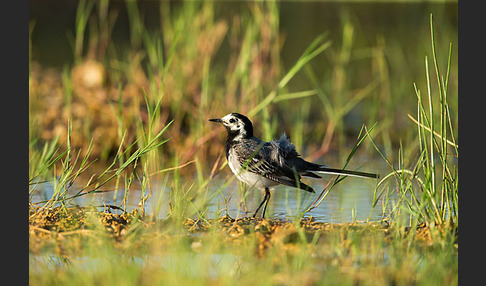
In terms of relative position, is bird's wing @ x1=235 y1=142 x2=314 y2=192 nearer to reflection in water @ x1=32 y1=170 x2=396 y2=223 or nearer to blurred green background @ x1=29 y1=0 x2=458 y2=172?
reflection in water @ x1=32 y1=170 x2=396 y2=223

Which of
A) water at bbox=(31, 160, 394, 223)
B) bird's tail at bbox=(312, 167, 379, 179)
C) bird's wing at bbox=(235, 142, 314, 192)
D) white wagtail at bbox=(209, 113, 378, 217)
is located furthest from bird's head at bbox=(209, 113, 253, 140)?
bird's tail at bbox=(312, 167, 379, 179)

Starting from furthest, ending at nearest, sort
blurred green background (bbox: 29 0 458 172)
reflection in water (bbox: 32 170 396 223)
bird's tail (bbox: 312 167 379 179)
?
blurred green background (bbox: 29 0 458 172)
reflection in water (bbox: 32 170 396 223)
bird's tail (bbox: 312 167 379 179)

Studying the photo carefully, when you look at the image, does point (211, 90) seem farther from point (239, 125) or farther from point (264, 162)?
point (264, 162)

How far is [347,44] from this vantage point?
29.7 ft

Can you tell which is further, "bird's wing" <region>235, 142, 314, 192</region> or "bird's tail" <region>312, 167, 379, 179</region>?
"bird's wing" <region>235, 142, 314, 192</region>

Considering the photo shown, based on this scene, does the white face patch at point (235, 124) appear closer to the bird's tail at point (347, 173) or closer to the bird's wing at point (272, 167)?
the bird's wing at point (272, 167)

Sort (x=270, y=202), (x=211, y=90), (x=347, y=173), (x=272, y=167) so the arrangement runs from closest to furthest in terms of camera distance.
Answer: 1. (x=347, y=173)
2. (x=272, y=167)
3. (x=270, y=202)
4. (x=211, y=90)

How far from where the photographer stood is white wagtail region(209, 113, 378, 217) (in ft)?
21.2

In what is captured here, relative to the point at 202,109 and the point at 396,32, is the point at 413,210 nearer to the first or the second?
the point at 202,109

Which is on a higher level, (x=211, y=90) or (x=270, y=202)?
(x=211, y=90)

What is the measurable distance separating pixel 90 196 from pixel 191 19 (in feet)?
9.40

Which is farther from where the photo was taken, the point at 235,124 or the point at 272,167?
the point at 235,124

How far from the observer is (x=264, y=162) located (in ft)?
21.4

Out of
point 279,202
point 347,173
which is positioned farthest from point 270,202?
point 347,173
